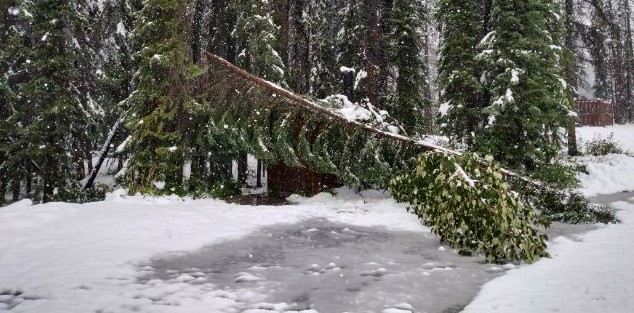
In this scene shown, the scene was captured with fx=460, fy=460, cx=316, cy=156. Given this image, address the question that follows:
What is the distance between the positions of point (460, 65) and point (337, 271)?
11893 mm

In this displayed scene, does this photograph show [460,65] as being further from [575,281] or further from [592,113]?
[592,113]

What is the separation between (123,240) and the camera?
22.6 feet

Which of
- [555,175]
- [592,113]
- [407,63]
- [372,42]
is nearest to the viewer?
[555,175]

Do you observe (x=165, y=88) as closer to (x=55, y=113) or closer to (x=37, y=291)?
(x=55, y=113)

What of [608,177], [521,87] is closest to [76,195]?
[521,87]

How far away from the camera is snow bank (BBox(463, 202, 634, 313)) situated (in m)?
4.57

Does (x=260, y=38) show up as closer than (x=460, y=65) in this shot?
Yes

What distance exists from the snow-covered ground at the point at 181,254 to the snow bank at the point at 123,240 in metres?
0.01

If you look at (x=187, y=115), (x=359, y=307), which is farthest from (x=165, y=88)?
(x=359, y=307)

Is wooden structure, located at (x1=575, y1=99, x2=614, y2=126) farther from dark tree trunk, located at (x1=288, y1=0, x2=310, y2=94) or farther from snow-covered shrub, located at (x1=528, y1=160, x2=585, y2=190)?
dark tree trunk, located at (x1=288, y1=0, x2=310, y2=94)

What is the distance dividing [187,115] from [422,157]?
20.3 ft

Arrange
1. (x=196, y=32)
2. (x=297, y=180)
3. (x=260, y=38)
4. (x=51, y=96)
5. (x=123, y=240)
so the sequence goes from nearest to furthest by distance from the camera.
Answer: (x=123, y=240), (x=297, y=180), (x=51, y=96), (x=260, y=38), (x=196, y=32)

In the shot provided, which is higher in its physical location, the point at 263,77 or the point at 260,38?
the point at 260,38

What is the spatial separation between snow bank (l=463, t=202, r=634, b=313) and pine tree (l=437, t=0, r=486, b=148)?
873 cm
